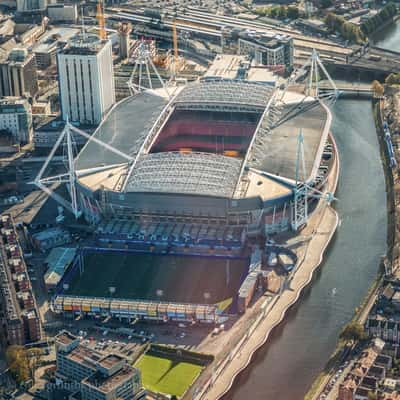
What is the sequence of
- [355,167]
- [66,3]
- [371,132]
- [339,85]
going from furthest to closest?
1. [66,3]
2. [339,85]
3. [371,132]
4. [355,167]

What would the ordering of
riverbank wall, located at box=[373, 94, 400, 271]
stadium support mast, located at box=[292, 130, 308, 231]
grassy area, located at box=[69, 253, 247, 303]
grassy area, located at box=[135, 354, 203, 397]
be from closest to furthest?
grassy area, located at box=[135, 354, 203, 397] → grassy area, located at box=[69, 253, 247, 303] → riverbank wall, located at box=[373, 94, 400, 271] → stadium support mast, located at box=[292, 130, 308, 231]

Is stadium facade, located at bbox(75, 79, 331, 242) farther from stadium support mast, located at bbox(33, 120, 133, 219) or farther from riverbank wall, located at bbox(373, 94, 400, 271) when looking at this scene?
riverbank wall, located at bbox(373, 94, 400, 271)

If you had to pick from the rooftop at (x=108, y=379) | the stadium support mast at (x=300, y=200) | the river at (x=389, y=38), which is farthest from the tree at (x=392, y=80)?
the rooftop at (x=108, y=379)

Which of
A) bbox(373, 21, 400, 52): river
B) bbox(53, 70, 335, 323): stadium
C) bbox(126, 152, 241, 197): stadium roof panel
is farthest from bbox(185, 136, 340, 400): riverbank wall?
bbox(373, 21, 400, 52): river

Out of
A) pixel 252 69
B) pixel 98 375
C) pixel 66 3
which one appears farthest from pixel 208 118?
pixel 66 3

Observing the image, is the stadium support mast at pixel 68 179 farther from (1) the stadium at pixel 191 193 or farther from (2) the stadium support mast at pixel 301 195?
(2) the stadium support mast at pixel 301 195

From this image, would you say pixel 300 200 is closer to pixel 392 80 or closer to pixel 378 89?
pixel 378 89

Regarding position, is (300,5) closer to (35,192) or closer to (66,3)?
(66,3)
